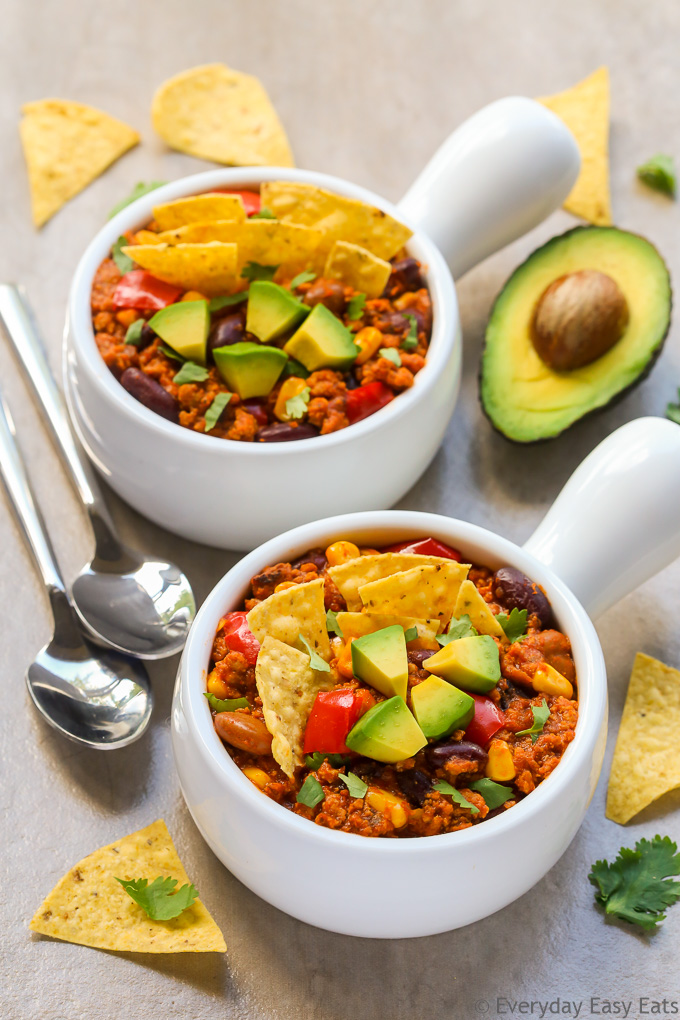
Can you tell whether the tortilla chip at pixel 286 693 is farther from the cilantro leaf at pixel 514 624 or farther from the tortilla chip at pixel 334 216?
the tortilla chip at pixel 334 216

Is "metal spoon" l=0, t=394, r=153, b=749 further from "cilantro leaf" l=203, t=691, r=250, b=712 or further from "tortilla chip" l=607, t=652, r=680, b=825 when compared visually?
"tortilla chip" l=607, t=652, r=680, b=825

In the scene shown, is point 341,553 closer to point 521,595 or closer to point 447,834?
point 521,595

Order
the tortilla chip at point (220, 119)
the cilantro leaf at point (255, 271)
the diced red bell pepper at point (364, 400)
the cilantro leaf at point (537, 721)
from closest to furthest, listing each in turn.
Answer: the cilantro leaf at point (537, 721), the diced red bell pepper at point (364, 400), the cilantro leaf at point (255, 271), the tortilla chip at point (220, 119)

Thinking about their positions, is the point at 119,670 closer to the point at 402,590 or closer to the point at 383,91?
the point at 402,590

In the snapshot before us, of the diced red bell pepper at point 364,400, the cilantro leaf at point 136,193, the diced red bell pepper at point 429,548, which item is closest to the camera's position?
the diced red bell pepper at point 429,548

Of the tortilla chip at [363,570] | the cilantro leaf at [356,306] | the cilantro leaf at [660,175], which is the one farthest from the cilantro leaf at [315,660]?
the cilantro leaf at [660,175]

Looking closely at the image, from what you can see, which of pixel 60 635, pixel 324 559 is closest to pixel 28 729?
pixel 60 635
